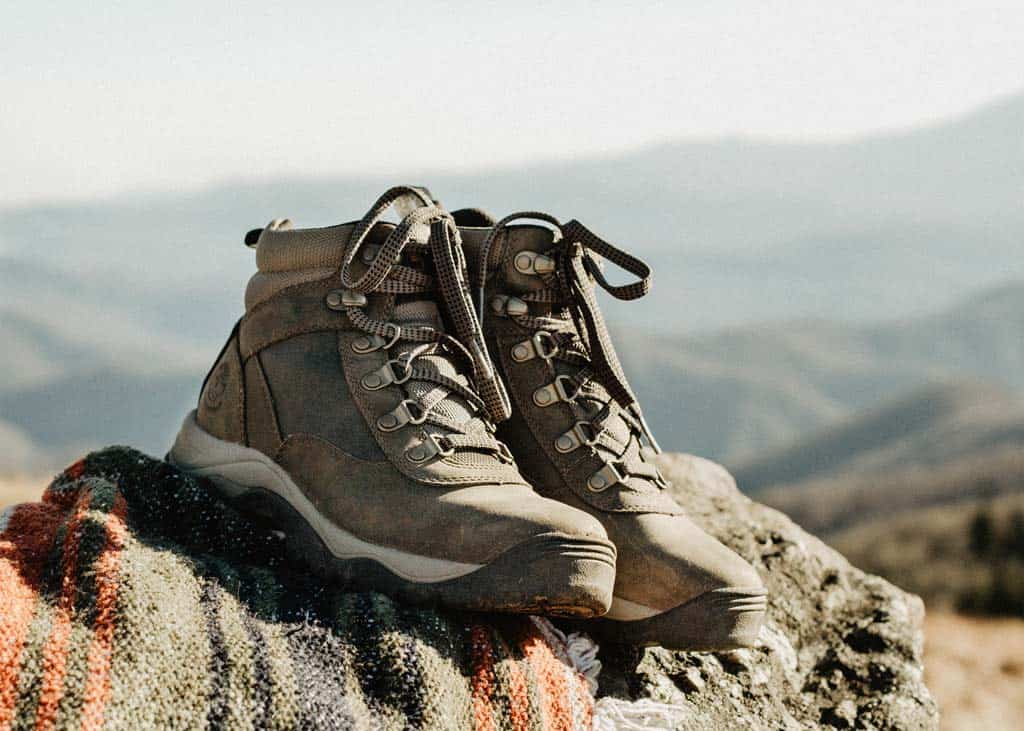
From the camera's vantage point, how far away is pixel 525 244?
2.79 metres

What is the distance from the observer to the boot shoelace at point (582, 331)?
2.74 m

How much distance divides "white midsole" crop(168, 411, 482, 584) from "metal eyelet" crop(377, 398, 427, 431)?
0.88 ft

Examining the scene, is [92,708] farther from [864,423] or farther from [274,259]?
[864,423]

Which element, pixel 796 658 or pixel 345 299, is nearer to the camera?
pixel 345 299

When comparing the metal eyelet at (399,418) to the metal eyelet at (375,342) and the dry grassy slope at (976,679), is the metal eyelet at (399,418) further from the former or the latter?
the dry grassy slope at (976,679)

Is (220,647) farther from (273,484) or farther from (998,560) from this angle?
(998,560)

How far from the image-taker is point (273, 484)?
106 inches

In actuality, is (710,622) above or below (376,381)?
below

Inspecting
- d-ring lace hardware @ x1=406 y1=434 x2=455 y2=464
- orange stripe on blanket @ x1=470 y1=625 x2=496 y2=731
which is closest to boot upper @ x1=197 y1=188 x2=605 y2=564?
d-ring lace hardware @ x1=406 y1=434 x2=455 y2=464

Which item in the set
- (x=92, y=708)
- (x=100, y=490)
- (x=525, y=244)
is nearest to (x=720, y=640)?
(x=525, y=244)

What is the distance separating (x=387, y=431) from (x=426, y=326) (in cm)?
32

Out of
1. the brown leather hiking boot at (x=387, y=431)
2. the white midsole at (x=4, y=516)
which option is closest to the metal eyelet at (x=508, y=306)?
the brown leather hiking boot at (x=387, y=431)

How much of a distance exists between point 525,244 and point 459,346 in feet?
1.17

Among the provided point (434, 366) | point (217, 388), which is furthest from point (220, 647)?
point (217, 388)
